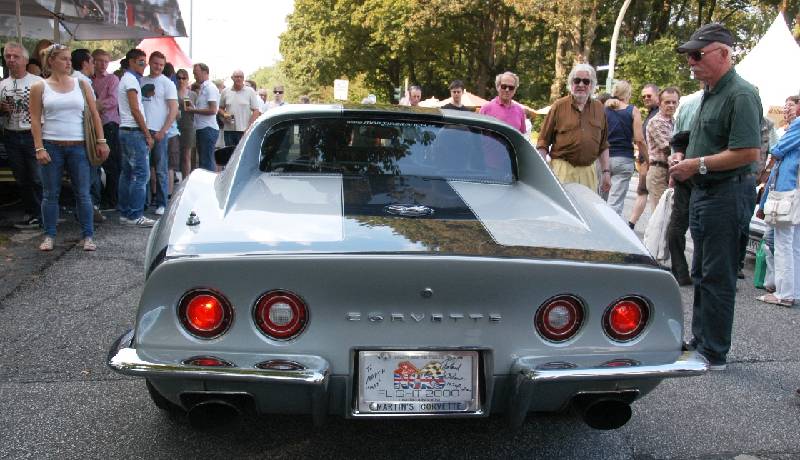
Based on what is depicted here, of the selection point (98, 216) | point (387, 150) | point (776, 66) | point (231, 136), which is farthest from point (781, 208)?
point (776, 66)

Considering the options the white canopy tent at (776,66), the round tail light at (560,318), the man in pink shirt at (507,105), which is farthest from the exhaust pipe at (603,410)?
the white canopy tent at (776,66)

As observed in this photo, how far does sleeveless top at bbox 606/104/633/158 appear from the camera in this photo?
24.0 ft

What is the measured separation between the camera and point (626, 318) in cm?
243

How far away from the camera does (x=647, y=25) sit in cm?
3531

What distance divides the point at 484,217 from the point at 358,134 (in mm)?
986

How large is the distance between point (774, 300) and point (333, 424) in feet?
14.0

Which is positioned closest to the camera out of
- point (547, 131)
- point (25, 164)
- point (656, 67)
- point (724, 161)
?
point (724, 161)

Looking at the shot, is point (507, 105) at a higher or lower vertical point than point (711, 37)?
lower

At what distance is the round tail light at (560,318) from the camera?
2.37m

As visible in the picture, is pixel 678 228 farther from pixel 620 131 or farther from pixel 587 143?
pixel 620 131

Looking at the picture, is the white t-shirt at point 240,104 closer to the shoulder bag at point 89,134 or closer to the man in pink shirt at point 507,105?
the shoulder bag at point 89,134

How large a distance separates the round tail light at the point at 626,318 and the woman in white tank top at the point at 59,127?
509 cm

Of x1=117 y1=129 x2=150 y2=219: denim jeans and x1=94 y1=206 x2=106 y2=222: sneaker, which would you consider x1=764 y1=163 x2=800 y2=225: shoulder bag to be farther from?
x1=94 y1=206 x2=106 y2=222: sneaker

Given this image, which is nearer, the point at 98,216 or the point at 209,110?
the point at 98,216
